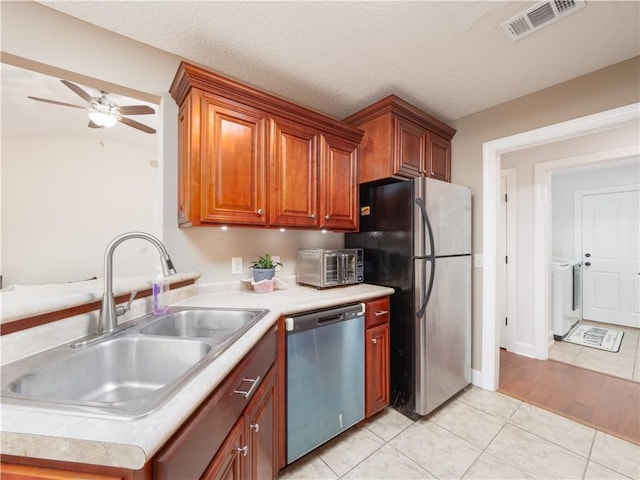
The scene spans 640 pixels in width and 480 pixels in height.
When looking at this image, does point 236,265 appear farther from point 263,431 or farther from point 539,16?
point 539,16

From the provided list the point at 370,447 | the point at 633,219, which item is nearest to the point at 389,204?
the point at 370,447

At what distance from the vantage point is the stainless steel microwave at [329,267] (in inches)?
78.0

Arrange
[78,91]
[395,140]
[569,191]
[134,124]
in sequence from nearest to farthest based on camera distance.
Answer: [78,91] → [395,140] → [134,124] → [569,191]

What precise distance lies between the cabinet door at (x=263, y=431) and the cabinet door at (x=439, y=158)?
7.10 feet

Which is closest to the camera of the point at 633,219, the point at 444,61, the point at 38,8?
the point at 38,8

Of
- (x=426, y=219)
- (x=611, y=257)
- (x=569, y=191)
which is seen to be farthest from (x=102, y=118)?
(x=611, y=257)

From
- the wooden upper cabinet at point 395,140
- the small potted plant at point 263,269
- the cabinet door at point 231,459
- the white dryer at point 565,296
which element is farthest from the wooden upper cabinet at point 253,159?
the white dryer at point 565,296

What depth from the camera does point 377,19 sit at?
4.73ft

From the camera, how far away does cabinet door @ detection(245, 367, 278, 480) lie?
105 cm

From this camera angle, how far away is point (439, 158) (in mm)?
2525

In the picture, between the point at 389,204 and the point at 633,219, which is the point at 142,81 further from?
the point at 633,219

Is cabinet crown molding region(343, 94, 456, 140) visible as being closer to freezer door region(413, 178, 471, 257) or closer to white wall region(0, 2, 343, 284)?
freezer door region(413, 178, 471, 257)

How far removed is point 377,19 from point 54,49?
5.77 ft

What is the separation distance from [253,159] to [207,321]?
40.5 inches
